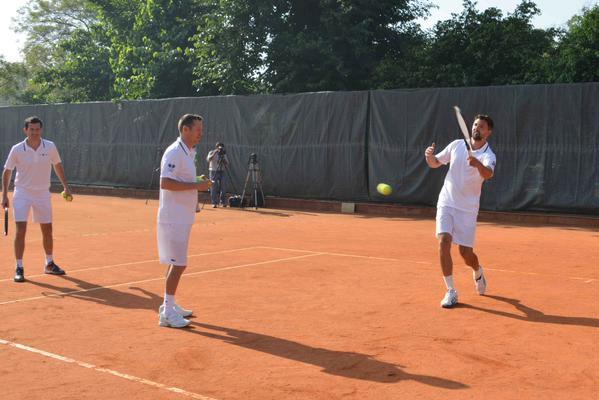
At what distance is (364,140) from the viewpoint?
Result: 19.7m

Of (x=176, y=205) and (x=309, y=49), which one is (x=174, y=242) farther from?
(x=309, y=49)

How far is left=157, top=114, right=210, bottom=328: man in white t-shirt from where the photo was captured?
657cm

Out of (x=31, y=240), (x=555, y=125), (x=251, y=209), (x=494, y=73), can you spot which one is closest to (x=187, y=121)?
(x=31, y=240)

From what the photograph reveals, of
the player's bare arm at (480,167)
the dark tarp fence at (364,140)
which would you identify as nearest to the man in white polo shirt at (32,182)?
the player's bare arm at (480,167)

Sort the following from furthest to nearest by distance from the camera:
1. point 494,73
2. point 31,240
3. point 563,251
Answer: point 494,73 < point 31,240 < point 563,251

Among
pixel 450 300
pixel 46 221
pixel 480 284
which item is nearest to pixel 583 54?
pixel 480 284

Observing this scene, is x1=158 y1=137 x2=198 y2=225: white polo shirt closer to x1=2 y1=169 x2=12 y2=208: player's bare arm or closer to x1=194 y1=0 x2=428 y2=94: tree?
x1=2 y1=169 x2=12 y2=208: player's bare arm

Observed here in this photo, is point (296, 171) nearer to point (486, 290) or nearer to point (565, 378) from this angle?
point (486, 290)

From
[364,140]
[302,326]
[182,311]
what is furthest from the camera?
[364,140]

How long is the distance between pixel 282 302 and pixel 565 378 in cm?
324

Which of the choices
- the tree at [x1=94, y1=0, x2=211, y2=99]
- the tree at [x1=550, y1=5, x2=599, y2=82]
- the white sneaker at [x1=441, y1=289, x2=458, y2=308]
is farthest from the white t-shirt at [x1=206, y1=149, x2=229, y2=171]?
the white sneaker at [x1=441, y1=289, x2=458, y2=308]

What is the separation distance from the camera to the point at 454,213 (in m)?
7.67

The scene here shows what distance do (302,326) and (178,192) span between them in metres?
1.61

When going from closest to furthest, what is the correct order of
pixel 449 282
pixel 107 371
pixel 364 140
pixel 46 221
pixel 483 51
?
pixel 107 371
pixel 449 282
pixel 46 221
pixel 364 140
pixel 483 51
